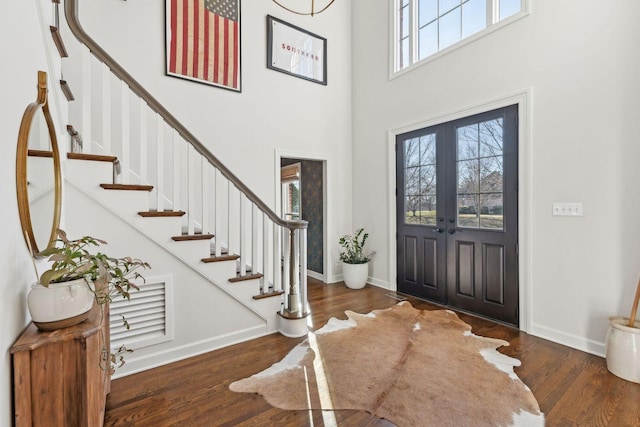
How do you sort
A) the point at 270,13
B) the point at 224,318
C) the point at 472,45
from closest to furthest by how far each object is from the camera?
the point at 224,318
the point at 472,45
the point at 270,13

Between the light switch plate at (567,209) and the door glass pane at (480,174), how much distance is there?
497 mm

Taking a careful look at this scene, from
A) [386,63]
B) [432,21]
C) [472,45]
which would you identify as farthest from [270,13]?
[472,45]

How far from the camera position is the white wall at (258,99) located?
10.8 feet

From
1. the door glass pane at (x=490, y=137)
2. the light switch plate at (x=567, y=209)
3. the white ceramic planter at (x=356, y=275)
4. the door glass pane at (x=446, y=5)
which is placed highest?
the door glass pane at (x=446, y=5)

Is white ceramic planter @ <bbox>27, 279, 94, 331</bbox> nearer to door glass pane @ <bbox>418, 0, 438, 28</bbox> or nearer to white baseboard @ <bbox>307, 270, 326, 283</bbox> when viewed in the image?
white baseboard @ <bbox>307, 270, 326, 283</bbox>

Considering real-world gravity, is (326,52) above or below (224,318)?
above

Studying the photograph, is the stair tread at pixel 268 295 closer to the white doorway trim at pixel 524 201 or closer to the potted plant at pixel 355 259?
the potted plant at pixel 355 259

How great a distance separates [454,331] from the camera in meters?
2.98

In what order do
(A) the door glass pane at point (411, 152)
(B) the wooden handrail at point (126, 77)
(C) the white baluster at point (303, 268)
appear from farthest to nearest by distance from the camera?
(A) the door glass pane at point (411, 152), (C) the white baluster at point (303, 268), (B) the wooden handrail at point (126, 77)

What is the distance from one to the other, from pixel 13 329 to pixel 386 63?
4.79 metres

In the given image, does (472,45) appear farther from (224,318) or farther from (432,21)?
(224,318)

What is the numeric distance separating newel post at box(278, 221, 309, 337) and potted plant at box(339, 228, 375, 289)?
1.70 metres

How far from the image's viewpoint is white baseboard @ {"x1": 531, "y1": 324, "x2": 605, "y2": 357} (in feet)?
8.37

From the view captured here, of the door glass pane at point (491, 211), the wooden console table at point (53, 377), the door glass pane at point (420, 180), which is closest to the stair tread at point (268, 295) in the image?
the wooden console table at point (53, 377)
